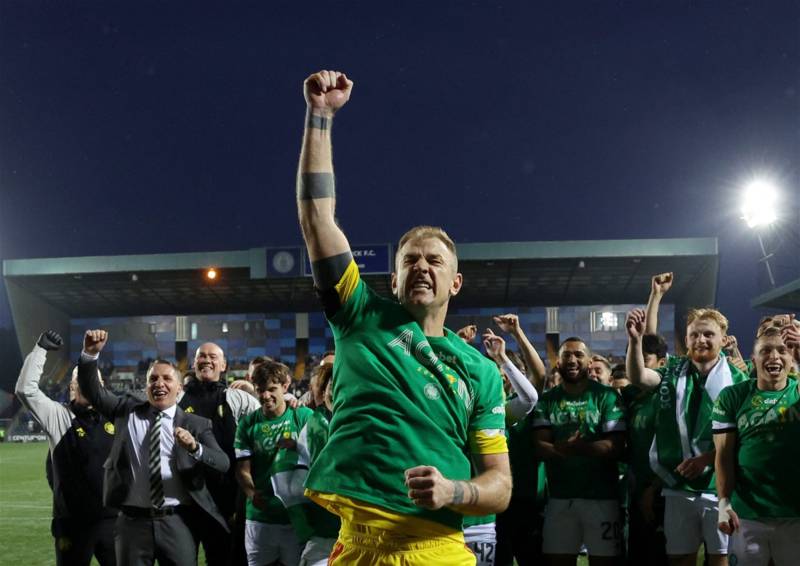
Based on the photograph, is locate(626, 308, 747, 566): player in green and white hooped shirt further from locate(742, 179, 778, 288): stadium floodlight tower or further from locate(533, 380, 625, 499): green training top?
locate(742, 179, 778, 288): stadium floodlight tower

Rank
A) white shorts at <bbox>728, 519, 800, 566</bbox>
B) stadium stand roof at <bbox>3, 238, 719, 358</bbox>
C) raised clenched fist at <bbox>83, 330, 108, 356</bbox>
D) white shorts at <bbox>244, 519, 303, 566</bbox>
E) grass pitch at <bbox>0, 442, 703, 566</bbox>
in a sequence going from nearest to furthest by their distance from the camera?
white shorts at <bbox>728, 519, 800, 566</bbox>, raised clenched fist at <bbox>83, 330, 108, 356</bbox>, white shorts at <bbox>244, 519, 303, 566</bbox>, grass pitch at <bbox>0, 442, 703, 566</bbox>, stadium stand roof at <bbox>3, 238, 719, 358</bbox>

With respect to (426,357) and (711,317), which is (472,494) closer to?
(426,357)

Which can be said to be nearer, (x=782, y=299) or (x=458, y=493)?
(x=458, y=493)

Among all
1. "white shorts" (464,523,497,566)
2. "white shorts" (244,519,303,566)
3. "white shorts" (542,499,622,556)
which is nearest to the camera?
"white shorts" (464,523,497,566)

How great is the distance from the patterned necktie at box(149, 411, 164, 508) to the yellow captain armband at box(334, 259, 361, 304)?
3951mm

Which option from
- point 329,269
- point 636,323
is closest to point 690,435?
point 636,323

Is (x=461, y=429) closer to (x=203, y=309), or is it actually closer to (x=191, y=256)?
(x=191, y=256)

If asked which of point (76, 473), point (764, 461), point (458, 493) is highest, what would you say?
point (458, 493)

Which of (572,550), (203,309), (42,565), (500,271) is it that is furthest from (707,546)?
(203,309)

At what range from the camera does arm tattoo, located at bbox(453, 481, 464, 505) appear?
2.30 metres

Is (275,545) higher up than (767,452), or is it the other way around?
(767,452)

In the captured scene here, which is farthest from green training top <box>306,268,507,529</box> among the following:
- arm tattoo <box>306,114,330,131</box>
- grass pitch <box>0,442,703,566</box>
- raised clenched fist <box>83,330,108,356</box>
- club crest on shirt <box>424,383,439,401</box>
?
grass pitch <box>0,442,703,566</box>

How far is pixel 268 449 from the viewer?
20.7 feet

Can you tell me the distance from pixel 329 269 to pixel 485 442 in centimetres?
76
